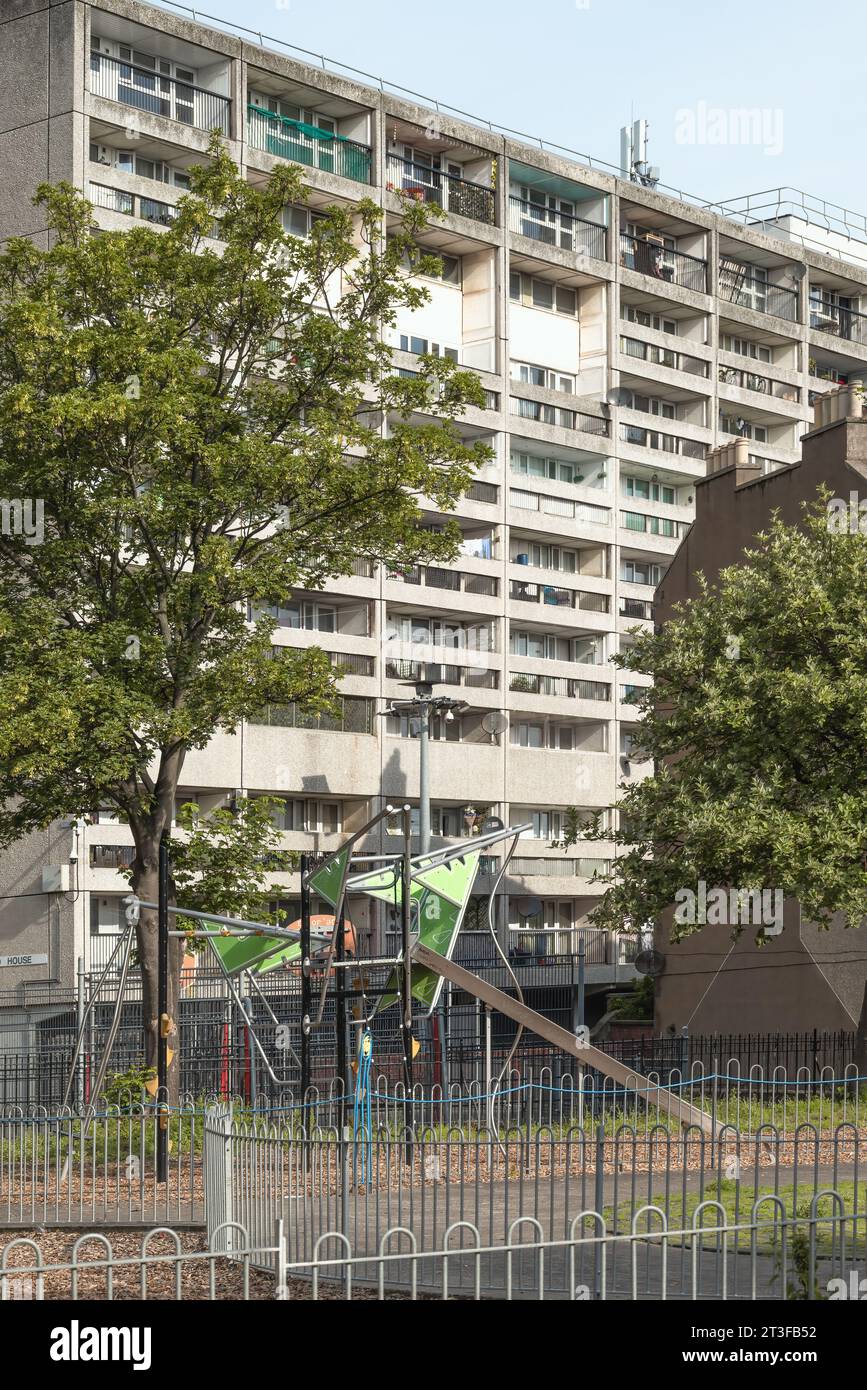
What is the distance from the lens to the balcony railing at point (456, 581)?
212 feet

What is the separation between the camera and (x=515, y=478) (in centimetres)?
6812

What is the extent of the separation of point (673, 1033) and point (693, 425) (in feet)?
132

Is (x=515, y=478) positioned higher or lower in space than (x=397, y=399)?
higher

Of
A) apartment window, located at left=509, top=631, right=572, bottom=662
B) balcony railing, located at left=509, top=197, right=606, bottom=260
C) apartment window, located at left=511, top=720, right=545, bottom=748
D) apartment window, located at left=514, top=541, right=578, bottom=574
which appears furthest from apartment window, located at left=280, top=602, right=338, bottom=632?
balcony railing, located at left=509, top=197, right=606, bottom=260

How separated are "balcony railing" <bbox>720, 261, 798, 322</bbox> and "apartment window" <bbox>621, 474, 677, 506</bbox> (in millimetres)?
8846

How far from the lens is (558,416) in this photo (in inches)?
2776

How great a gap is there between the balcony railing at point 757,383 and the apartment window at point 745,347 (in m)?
0.83

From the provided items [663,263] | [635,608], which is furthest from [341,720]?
[663,263]

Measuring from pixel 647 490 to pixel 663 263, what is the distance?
945cm

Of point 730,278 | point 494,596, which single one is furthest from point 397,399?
point 730,278

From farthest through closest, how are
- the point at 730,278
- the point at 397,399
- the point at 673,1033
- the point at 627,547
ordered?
1. the point at 730,278
2. the point at 627,547
3. the point at 673,1033
4. the point at 397,399

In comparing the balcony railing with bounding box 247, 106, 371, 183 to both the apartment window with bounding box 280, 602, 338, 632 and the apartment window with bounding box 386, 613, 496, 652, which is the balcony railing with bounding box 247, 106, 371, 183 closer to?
the apartment window with bounding box 280, 602, 338, 632

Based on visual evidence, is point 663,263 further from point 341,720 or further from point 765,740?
point 765,740
